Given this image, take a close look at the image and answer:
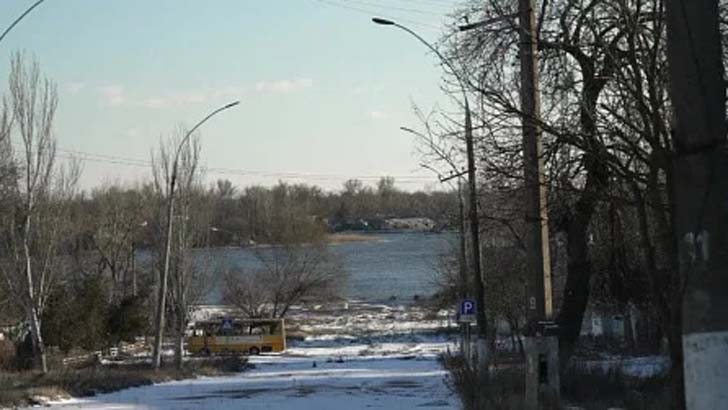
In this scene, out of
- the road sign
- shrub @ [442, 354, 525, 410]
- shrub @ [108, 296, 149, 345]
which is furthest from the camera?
shrub @ [108, 296, 149, 345]

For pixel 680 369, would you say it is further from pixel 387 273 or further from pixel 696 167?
pixel 387 273

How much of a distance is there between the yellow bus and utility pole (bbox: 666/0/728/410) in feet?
244

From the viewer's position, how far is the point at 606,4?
43.0ft

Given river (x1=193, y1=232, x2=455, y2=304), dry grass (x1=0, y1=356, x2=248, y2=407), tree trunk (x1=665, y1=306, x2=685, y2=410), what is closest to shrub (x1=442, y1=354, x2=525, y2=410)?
tree trunk (x1=665, y1=306, x2=685, y2=410)

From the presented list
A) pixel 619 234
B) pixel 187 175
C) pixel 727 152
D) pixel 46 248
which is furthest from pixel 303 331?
pixel 727 152

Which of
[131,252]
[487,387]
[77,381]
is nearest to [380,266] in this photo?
[131,252]

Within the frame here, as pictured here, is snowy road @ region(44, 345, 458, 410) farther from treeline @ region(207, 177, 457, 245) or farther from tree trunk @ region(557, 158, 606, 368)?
treeline @ region(207, 177, 457, 245)

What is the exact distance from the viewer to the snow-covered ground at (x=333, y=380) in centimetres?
3291

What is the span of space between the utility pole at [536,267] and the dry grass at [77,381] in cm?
1817

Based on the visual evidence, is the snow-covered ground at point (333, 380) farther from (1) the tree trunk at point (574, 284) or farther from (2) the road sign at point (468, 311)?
(1) the tree trunk at point (574, 284)

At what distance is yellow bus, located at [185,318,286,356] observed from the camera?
8081 cm

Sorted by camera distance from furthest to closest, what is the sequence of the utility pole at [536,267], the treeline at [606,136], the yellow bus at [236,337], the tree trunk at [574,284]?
the yellow bus at [236,337] < the tree trunk at [574,284] < the utility pole at [536,267] < the treeline at [606,136]

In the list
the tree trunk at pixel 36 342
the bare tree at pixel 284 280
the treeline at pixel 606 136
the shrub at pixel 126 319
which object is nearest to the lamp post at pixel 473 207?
the treeline at pixel 606 136

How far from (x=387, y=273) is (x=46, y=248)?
92.7 meters
